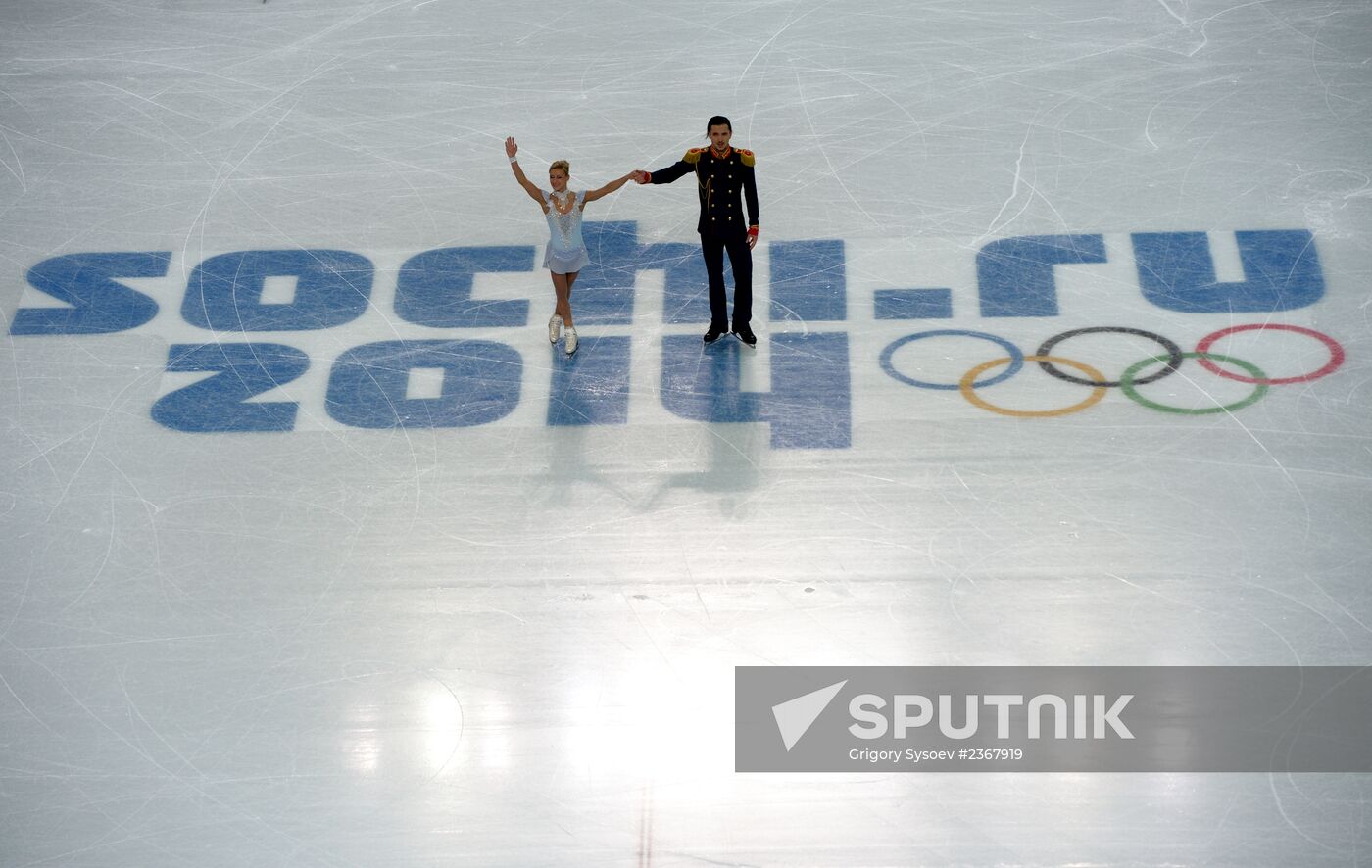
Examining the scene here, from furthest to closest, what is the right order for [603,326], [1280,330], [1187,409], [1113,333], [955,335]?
[603,326] → [955,335] → [1113,333] → [1280,330] → [1187,409]

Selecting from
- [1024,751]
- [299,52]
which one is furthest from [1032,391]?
[299,52]

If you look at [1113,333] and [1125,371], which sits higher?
[1113,333]

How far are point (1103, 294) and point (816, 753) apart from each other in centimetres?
385

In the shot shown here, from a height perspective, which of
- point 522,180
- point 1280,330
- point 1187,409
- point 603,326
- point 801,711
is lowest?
point 801,711

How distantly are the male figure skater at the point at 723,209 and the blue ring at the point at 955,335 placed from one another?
784mm

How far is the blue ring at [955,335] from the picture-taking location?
8867 mm

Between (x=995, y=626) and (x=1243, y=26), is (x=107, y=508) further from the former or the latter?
(x=1243, y=26)

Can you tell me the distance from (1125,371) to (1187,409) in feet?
1.45

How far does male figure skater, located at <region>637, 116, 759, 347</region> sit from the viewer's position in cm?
877

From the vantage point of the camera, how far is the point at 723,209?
8867mm

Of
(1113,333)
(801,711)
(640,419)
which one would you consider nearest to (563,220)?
(640,419)

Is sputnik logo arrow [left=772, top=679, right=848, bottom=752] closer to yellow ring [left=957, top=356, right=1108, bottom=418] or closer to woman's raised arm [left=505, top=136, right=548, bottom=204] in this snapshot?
yellow ring [left=957, top=356, right=1108, bottom=418]

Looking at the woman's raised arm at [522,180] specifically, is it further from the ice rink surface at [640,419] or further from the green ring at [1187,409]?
the green ring at [1187,409]

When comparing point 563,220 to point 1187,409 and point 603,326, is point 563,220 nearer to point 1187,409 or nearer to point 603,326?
point 603,326
